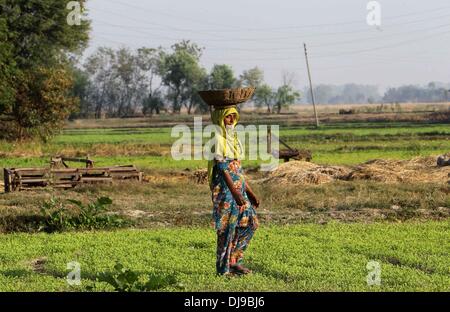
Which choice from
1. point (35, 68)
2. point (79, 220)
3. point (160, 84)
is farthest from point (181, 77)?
point (79, 220)

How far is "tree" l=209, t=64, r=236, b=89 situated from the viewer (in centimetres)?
11219

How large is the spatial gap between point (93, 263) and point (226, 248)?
223cm

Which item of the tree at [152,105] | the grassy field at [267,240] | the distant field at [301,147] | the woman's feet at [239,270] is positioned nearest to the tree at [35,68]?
the distant field at [301,147]

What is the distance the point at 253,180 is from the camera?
23031mm

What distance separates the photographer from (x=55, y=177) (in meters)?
19.9

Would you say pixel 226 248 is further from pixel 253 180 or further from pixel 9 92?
pixel 9 92

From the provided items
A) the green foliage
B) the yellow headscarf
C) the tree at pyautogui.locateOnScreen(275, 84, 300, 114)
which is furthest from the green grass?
the tree at pyautogui.locateOnScreen(275, 84, 300, 114)

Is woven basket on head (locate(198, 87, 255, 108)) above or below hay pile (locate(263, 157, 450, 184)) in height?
above

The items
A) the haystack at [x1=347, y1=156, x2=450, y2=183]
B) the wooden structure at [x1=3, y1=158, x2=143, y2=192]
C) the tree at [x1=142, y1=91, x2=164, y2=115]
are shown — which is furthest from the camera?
the tree at [x1=142, y1=91, x2=164, y2=115]

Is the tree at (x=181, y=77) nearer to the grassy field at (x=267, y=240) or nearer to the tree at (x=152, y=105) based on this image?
the tree at (x=152, y=105)

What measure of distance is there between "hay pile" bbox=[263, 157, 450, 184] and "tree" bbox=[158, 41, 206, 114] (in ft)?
277

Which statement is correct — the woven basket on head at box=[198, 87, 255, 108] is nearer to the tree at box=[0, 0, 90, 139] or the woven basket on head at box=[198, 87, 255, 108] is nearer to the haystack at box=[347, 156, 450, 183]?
the haystack at box=[347, 156, 450, 183]

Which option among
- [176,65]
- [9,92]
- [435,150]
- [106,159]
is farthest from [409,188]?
[176,65]

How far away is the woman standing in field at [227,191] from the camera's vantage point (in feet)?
29.1
